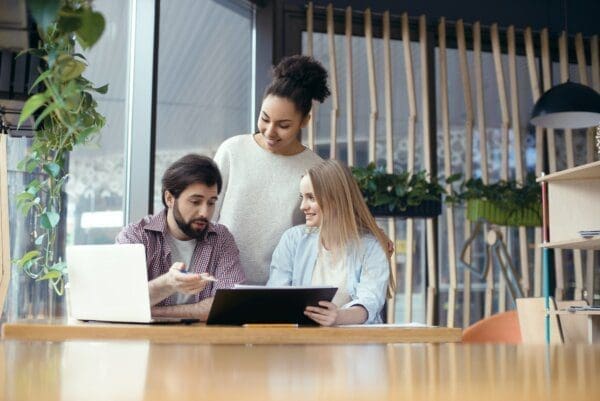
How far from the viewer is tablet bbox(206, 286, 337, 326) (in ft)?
7.53

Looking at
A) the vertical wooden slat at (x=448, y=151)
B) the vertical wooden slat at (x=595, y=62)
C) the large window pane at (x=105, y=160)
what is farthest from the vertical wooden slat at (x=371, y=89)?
the large window pane at (x=105, y=160)

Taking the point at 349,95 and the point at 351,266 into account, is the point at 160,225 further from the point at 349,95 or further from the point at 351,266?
the point at 349,95

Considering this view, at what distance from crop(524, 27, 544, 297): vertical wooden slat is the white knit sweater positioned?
150 inches

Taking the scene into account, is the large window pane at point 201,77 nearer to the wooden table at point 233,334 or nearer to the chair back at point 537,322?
the chair back at point 537,322

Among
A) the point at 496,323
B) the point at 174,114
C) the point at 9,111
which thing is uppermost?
the point at 174,114

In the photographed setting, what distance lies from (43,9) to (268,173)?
279 centimetres

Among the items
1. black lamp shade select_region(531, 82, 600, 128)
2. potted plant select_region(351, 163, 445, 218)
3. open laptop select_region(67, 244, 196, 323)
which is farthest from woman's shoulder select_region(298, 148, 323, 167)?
black lamp shade select_region(531, 82, 600, 128)

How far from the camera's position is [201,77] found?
5.31 metres

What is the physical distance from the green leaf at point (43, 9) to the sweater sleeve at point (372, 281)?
241cm

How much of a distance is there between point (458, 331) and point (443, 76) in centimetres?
489

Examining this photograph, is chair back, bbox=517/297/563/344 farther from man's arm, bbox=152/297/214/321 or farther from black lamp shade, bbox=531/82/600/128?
man's arm, bbox=152/297/214/321

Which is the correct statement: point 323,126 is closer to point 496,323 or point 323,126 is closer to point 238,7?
point 238,7

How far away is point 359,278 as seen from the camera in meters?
3.05

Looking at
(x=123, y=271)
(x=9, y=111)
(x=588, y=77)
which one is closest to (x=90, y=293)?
(x=123, y=271)
